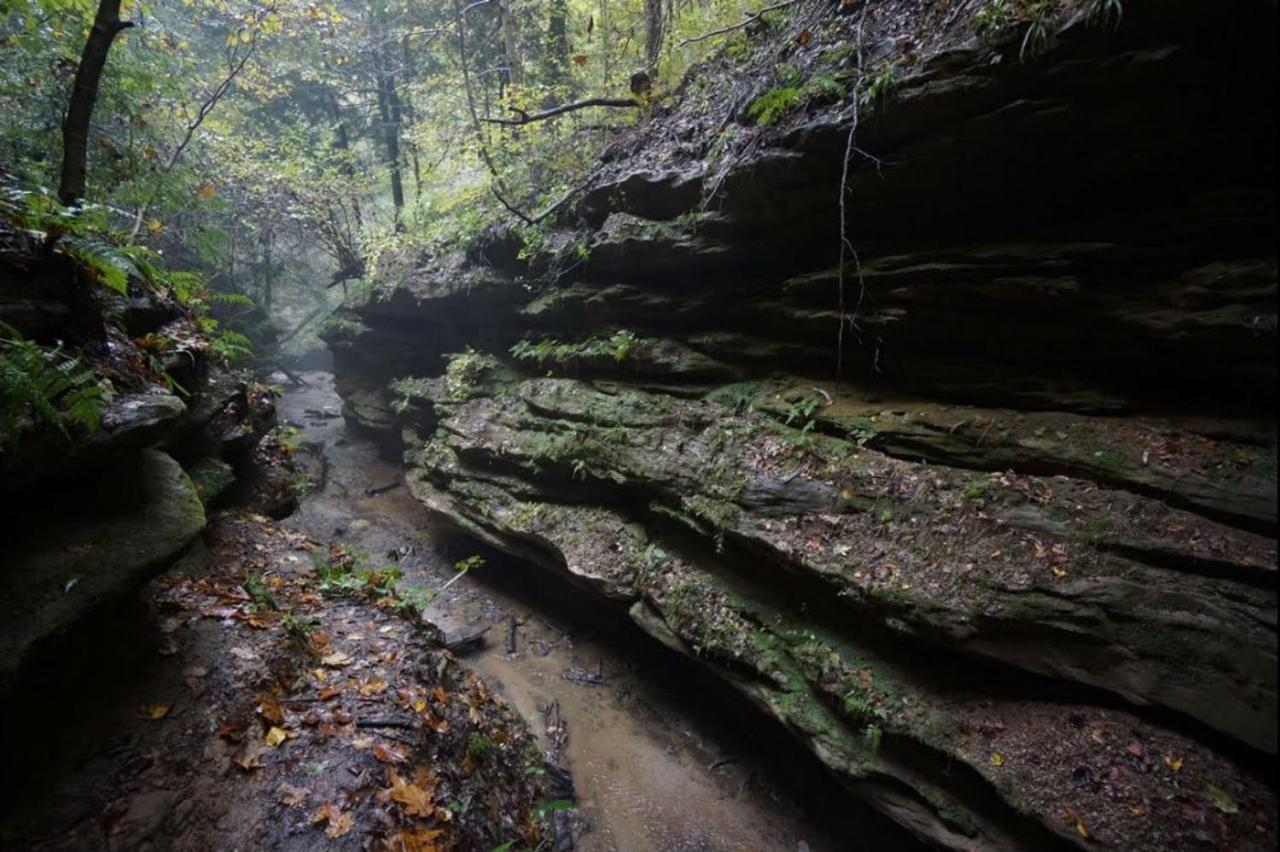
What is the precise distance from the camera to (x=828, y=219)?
6.54m

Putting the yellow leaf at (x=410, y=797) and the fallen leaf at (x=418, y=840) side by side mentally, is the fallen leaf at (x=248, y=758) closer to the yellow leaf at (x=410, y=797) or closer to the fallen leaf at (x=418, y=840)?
the yellow leaf at (x=410, y=797)

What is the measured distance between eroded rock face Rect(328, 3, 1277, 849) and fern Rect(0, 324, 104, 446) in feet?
18.3

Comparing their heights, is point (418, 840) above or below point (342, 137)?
below

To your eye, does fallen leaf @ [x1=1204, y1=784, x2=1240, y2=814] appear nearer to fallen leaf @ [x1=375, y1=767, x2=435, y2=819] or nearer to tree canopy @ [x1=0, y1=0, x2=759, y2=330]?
fallen leaf @ [x1=375, y1=767, x2=435, y2=819]

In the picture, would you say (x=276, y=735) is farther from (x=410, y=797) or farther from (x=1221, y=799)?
(x=1221, y=799)

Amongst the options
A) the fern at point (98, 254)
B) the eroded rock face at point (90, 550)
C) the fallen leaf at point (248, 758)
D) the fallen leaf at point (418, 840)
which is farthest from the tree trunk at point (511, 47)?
the fallen leaf at point (418, 840)

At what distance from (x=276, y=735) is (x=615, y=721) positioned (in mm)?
4411

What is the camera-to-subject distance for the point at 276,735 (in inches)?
154

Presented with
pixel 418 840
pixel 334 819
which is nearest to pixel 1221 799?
pixel 418 840

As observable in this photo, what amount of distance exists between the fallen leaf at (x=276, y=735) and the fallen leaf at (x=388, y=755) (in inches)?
23.2

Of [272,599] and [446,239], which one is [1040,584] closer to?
[272,599]

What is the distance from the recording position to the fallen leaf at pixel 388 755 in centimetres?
407

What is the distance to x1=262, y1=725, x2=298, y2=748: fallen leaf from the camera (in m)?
3.88

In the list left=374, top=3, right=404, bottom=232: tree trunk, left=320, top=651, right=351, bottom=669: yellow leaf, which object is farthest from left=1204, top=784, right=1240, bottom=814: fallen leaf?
left=374, top=3, right=404, bottom=232: tree trunk
